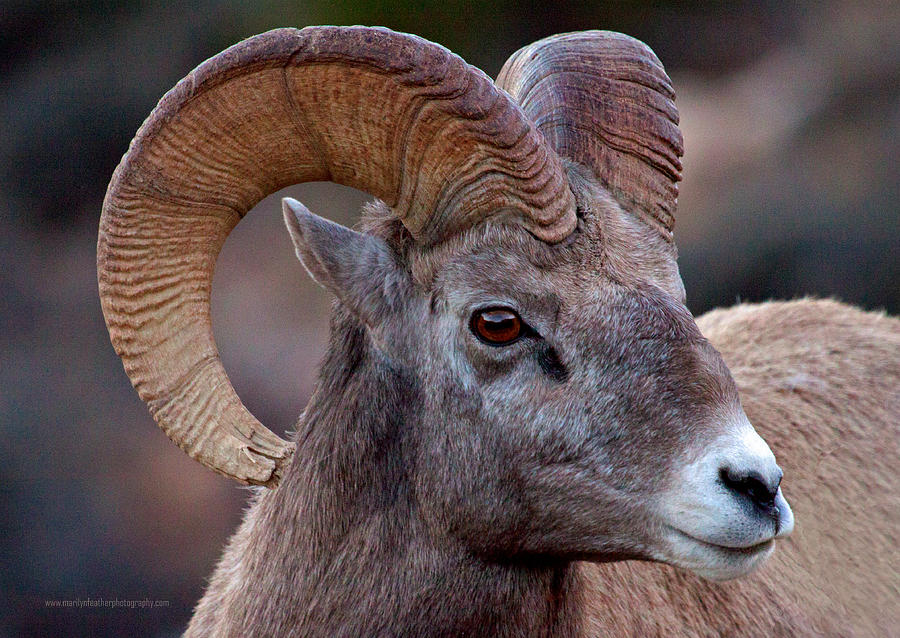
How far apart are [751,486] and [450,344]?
1081 millimetres

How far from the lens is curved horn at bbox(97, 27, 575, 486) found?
11.2ft

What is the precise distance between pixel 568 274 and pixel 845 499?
2.52m

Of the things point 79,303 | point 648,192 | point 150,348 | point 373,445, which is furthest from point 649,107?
point 79,303

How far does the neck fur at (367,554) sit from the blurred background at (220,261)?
664 centimetres

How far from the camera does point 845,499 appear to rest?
16.9 feet

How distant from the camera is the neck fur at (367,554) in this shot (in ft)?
11.9

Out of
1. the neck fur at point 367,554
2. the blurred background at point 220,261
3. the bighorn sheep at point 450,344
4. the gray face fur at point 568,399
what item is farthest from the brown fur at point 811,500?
the blurred background at point 220,261

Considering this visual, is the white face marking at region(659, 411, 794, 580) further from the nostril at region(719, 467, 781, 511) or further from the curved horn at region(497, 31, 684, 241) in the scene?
the curved horn at region(497, 31, 684, 241)

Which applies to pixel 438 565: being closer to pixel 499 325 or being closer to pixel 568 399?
pixel 568 399

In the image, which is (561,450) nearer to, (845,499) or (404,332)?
(404,332)

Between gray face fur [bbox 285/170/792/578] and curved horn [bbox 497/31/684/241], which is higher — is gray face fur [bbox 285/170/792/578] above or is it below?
below

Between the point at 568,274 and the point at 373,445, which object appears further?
the point at 373,445

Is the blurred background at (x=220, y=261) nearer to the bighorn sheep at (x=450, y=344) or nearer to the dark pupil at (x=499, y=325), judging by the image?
the bighorn sheep at (x=450, y=344)

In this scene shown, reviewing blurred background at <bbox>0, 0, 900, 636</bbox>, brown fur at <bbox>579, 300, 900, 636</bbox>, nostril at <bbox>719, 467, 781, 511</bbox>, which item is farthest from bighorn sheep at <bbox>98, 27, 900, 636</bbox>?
blurred background at <bbox>0, 0, 900, 636</bbox>
